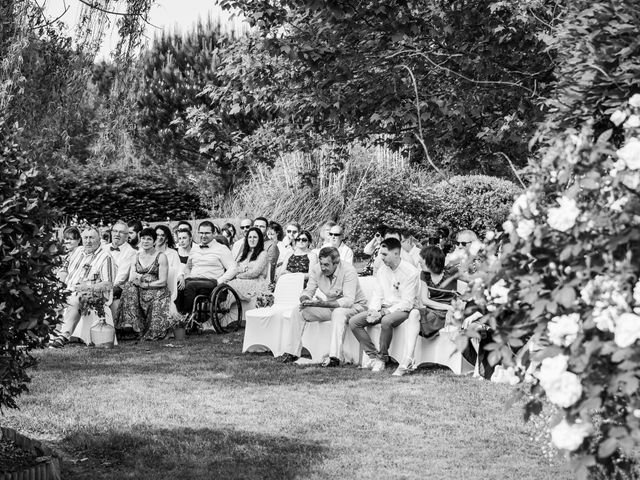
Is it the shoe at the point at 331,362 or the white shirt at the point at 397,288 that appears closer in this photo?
the white shirt at the point at 397,288

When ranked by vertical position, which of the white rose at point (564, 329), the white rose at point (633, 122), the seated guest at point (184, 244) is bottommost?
the white rose at point (564, 329)

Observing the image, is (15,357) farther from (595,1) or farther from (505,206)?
(505,206)

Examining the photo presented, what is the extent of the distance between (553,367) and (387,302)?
313 inches

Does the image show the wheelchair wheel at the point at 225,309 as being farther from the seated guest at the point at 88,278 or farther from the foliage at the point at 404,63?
the foliage at the point at 404,63

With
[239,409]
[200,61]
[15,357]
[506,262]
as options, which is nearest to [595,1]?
[506,262]

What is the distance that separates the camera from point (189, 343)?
1279cm

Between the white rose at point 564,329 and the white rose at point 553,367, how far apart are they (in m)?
A: 0.07

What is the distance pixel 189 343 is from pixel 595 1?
8909mm

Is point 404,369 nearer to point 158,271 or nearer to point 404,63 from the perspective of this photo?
point 404,63

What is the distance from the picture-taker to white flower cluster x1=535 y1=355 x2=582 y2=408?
2848 mm

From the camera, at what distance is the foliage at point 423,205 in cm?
2062

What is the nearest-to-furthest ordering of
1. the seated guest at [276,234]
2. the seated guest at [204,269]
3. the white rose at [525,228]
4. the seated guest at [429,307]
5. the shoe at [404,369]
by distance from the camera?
the white rose at [525,228] < the shoe at [404,369] < the seated guest at [429,307] < the seated guest at [204,269] < the seated guest at [276,234]

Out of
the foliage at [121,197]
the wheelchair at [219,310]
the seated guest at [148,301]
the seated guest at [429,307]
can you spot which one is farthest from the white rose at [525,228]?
the foliage at [121,197]

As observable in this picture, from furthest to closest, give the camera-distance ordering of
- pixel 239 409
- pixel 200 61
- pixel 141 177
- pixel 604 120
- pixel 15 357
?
pixel 200 61, pixel 141 177, pixel 239 409, pixel 15 357, pixel 604 120
